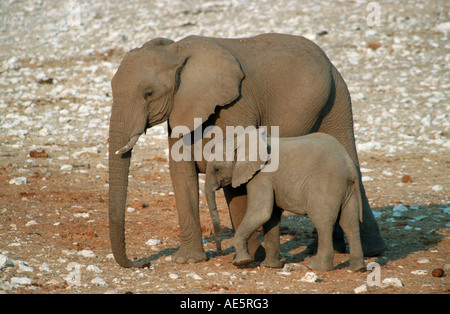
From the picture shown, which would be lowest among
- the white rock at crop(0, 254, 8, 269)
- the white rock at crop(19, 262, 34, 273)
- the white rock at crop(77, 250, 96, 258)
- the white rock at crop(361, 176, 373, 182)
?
the white rock at crop(361, 176, 373, 182)

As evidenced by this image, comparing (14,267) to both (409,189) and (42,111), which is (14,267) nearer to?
(409,189)

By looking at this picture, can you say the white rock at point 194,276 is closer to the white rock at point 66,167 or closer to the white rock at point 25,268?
the white rock at point 25,268

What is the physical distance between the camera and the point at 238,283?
5746 millimetres

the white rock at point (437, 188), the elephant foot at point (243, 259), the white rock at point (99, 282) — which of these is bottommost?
A: the white rock at point (437, 188)

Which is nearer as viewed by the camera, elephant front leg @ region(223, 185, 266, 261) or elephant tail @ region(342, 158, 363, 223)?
elephant tail @ region(342, 158, 363, 223)

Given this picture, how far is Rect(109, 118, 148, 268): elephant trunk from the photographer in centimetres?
602

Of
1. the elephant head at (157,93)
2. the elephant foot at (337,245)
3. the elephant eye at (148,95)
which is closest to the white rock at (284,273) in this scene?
the elephant foot at (337,245)

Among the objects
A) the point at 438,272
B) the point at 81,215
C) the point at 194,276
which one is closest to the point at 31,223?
the point at 81,215

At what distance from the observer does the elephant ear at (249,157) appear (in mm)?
6008

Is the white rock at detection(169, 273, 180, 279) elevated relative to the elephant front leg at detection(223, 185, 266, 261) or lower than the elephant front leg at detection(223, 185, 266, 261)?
lower

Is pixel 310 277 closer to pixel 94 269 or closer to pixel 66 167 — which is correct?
pixel 94 269

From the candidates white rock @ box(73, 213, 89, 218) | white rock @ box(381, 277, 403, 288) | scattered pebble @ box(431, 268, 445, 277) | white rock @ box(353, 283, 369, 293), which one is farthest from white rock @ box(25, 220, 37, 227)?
scattered pebble @ box(431, 268, 445, 277)

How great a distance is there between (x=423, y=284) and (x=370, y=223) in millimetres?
1372

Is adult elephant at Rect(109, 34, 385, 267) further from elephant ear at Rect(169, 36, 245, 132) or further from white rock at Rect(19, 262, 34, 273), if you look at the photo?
white rock at Rect(19, 262, 34, 273)
